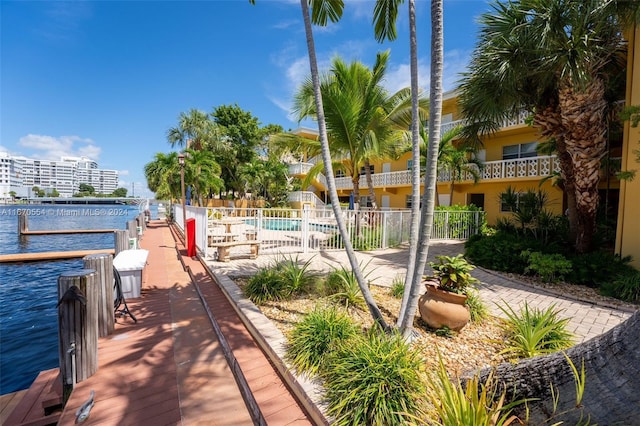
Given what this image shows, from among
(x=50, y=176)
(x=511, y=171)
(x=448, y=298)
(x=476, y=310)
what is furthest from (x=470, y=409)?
(x=50, y=176)

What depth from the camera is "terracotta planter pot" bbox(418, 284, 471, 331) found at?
11.9ft

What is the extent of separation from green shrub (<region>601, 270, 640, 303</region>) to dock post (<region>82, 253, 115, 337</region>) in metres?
9.46

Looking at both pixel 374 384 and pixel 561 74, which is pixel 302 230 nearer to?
pixel 374 384

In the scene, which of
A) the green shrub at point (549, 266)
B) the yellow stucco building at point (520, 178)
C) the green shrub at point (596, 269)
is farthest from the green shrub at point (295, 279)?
the yellow stucco building at point (520, 178)

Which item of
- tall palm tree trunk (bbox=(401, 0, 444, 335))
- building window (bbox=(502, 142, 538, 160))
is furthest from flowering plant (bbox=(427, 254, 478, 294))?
building window (bbox=(502, 142, 538, 160))

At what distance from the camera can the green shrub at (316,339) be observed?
289cm

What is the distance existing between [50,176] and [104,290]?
208840mm

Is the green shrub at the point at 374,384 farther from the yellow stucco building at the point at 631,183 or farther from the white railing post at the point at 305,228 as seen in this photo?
the yellow stucco building at the point at 631,183

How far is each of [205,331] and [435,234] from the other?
1165cm

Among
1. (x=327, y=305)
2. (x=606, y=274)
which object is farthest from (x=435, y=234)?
(x=327, y=305)

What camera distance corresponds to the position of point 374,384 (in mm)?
2307

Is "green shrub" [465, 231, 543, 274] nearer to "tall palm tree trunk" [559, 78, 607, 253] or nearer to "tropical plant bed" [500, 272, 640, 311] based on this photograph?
Result: "tropical plant bed" [500, 272, 640, 311]

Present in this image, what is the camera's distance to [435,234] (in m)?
13.2

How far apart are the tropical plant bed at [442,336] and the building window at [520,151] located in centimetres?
1564
